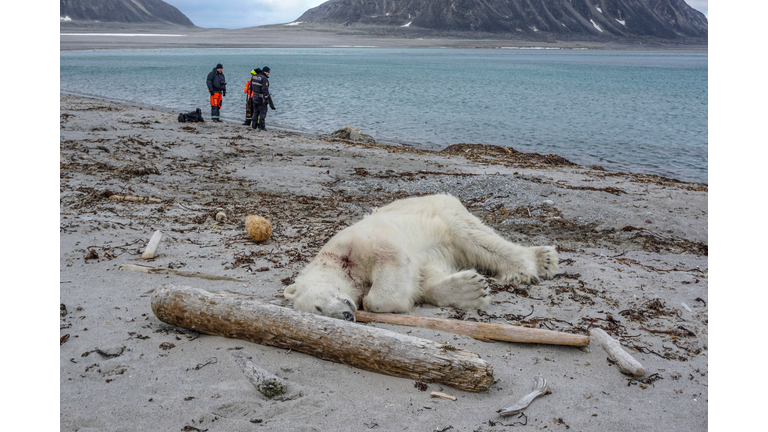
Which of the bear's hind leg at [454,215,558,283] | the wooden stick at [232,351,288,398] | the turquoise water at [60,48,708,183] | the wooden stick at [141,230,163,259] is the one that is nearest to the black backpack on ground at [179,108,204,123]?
the turquoise water at [60,48,708,183]

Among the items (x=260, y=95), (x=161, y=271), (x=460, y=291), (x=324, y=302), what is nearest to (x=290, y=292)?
(x=324, y=302)

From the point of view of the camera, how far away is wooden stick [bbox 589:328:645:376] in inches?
119

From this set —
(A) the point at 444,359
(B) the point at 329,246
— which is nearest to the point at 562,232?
(B) the point at 329,246

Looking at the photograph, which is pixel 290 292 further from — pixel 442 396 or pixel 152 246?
pixel 152 246

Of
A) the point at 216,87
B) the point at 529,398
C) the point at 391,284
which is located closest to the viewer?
the point at 529,398

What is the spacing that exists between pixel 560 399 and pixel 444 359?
73cm

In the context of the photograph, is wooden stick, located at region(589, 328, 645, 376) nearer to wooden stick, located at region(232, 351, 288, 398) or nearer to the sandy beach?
the sandy beach

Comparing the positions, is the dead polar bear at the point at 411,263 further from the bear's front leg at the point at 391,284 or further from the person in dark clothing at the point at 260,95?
the person in dark clothing at the point at 260,95

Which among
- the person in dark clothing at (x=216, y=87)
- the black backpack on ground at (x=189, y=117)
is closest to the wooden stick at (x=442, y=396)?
the black backpack on ground at (x=189, y=117)

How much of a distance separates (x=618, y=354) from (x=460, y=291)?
4.35 feet

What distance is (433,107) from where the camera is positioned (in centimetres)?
3266

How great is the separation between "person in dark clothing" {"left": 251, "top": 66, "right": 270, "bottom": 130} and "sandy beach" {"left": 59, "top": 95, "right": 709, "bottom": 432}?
27.8 feet

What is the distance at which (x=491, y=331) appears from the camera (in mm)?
3391

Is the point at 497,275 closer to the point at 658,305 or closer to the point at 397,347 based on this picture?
the point at 658,305
